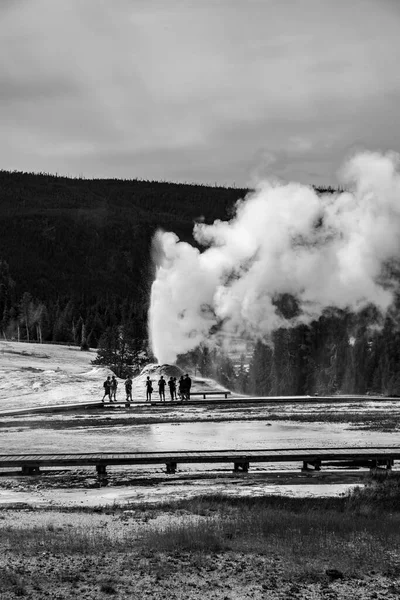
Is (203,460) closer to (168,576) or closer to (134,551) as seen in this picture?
(134,551)

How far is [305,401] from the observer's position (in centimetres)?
4828


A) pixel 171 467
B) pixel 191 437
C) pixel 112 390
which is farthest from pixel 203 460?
pixel 112 390

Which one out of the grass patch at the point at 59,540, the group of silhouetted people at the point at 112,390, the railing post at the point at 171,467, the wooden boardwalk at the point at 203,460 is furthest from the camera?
the group of silhouetted people at the point at 112,390

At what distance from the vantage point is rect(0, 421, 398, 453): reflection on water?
2641cm

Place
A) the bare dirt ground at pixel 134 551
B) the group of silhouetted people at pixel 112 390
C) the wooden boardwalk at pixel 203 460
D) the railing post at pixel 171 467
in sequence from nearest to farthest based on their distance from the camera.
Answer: the bare dirt ground at pixel 134 551 < the wooden boardwalk at pixel 203 460 < the railing post at pixel 171 467 < the group of silhouetted people at pixel 112 390

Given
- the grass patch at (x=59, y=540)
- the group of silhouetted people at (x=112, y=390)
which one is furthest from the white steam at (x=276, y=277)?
the grass patch at (x=59, y=540)

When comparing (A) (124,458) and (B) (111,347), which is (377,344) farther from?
(A) (124,458)

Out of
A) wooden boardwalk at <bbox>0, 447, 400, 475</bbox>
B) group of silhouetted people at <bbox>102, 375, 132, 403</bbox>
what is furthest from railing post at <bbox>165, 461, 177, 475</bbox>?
group of silhouetted people at <bbox>102, 375, 132, 403</bbox>

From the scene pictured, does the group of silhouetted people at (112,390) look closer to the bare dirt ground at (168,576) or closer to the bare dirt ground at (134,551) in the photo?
the bare dirt ground at (134,551)

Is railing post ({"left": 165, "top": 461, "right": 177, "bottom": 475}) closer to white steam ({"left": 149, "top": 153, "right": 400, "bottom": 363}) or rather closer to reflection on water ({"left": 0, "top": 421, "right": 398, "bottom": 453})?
reflection on water ({"left": 0, "top": 421, "right": 398, "bottom": 453})

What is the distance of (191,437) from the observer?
29.4 metres

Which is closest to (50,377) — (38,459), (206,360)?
(206,360)

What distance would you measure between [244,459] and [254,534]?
7.28 m

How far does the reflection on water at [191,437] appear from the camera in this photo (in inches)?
1040
